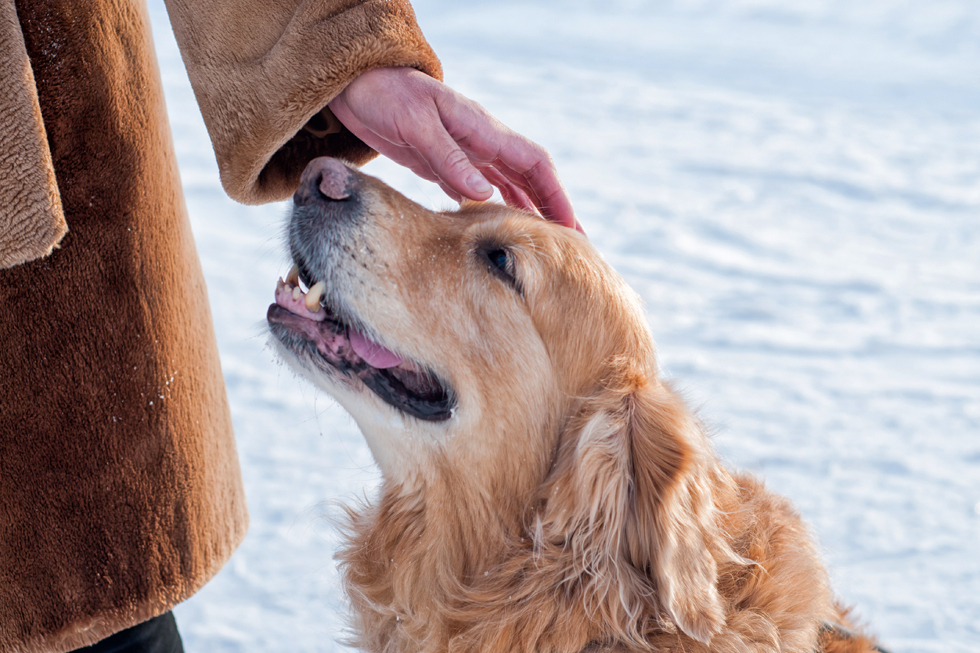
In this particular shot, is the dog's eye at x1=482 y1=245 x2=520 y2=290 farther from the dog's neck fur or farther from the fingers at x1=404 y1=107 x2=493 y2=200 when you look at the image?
the dog's neck fur

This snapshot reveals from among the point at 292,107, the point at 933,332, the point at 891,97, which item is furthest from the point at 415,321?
the point at 891,97

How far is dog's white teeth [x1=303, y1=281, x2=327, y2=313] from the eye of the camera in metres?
2.07

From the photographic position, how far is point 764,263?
619 cm

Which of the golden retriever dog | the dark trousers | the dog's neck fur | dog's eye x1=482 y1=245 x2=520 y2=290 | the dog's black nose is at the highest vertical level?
the dog's black nose

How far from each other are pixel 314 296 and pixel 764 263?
4.76 meters

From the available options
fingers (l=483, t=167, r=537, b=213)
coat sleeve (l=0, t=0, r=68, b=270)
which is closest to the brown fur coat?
coat sleeve (l=0, t=0, r=68, b=270)

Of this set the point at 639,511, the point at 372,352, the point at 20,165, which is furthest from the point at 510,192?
the point at 20,165

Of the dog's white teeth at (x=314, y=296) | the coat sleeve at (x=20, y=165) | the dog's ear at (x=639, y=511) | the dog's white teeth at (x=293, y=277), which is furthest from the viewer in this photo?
the dog's white teeth at (x=293, y=277)

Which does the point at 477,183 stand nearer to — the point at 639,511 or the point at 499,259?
the point at 499,259

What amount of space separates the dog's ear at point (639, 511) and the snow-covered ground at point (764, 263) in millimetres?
371

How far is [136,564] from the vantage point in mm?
1695

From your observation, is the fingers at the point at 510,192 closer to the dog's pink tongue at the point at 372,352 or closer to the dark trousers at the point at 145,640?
the dog's pink tongue at the point at 372,352

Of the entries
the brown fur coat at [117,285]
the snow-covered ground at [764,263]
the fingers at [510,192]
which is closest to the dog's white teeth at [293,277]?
the snow-covered ground at [764,263]

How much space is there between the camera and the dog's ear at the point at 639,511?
1.71 m
